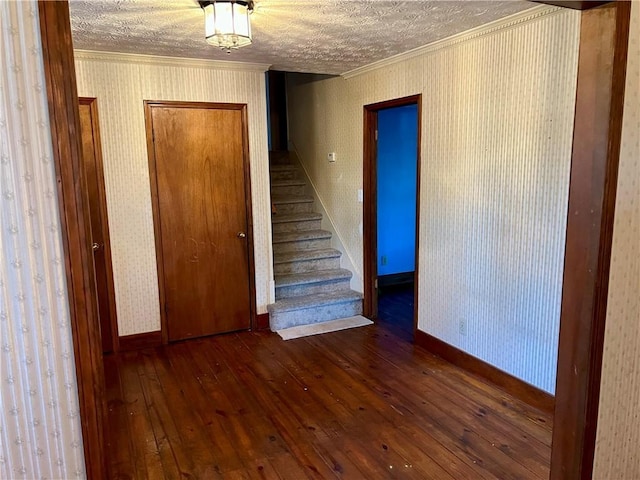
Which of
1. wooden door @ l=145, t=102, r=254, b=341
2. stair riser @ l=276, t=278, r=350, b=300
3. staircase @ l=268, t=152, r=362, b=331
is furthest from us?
stair riser @ l=276, t=278, r=350, b=300

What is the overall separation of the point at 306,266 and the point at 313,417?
7.12 feet

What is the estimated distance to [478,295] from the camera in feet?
10.6

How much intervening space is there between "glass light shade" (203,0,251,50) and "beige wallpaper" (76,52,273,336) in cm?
142

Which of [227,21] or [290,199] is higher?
[227,21]

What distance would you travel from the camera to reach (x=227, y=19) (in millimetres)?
2354

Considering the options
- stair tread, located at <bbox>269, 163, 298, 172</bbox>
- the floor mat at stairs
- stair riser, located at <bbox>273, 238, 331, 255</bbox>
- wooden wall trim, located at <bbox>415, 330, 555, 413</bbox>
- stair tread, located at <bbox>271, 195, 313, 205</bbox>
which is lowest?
the floor mat at stairs

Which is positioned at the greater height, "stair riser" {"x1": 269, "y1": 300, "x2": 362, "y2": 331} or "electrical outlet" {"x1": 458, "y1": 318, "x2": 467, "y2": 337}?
"electrical outlet" {"x1": 458, "y1": 318, "x2": 467, "y2": 337}

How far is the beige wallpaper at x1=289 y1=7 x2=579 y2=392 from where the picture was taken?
2607mm

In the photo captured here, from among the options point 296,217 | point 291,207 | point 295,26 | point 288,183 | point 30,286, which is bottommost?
point 296,217

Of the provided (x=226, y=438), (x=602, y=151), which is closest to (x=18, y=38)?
(x=602, y=151)

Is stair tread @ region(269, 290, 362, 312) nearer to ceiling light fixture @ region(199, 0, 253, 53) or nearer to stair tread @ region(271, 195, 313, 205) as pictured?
stair tread @ region(271, 195, 313, 205)

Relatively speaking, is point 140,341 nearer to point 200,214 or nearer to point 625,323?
point 200,214

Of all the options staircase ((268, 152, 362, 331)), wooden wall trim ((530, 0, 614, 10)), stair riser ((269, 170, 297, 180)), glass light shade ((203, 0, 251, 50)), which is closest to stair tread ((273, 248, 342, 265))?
staircase ((268, 152, 362, 331))

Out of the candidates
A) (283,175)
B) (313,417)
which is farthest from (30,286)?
(283,175)
